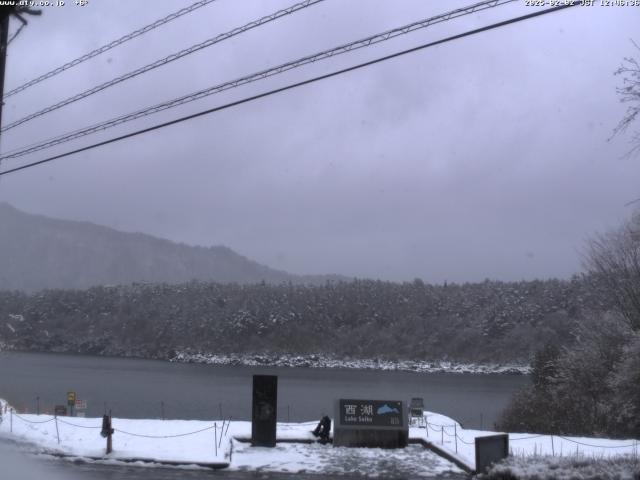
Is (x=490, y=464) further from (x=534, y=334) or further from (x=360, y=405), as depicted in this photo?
(x=534, y=334)

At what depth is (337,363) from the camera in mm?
142500

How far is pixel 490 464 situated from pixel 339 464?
4130 millimetres

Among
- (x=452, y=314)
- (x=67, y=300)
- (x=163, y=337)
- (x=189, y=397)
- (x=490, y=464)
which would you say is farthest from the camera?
(x=67, y=300)

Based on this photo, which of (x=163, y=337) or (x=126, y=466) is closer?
(x=126, y=466)

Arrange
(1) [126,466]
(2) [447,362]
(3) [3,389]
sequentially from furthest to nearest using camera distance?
(2) [447,362] → (3) [3,389] → (1) [126,466]

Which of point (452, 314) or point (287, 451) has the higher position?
point (452, 314)

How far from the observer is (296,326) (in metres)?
155

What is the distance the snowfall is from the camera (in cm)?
1900

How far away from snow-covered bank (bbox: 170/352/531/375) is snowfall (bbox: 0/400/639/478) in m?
104

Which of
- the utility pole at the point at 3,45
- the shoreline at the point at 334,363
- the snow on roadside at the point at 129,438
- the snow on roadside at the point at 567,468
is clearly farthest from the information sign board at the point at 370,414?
the shoreline at the point at 334,363

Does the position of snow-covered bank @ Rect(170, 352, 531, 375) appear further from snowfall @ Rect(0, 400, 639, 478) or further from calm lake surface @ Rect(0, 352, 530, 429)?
snowfall @ Rect(0, 400, 639, 478)

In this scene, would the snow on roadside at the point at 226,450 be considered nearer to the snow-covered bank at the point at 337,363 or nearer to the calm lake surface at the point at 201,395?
the calm lake surface at the point at 201,395

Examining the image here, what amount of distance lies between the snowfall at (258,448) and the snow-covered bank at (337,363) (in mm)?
103632

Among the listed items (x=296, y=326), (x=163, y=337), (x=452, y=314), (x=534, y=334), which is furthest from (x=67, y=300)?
(x=534, y=334)
